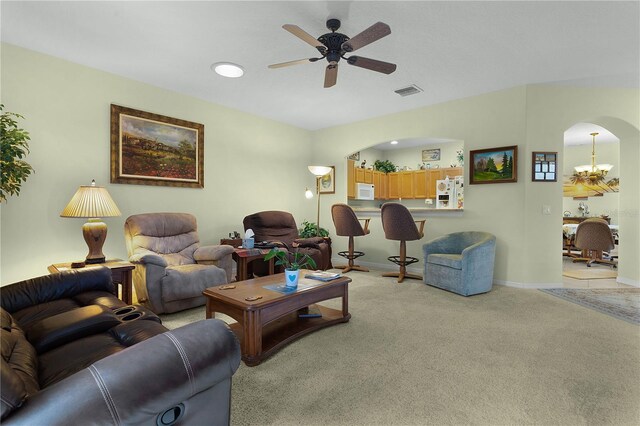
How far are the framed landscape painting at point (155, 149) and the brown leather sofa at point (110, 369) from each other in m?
2.27

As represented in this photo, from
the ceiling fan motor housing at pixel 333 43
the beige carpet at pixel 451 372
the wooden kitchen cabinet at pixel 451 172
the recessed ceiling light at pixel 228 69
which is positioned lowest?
the beige carpet at pixel 451 372

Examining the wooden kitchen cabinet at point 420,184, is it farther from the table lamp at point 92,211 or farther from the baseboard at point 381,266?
the table lamp at point 92,211

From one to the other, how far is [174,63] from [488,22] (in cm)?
315

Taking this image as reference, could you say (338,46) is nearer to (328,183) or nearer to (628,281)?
(328,183)

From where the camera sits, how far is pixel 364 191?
6.75 meters

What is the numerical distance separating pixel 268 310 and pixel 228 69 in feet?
8.97

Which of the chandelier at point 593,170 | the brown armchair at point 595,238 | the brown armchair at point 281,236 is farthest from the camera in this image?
the chandelier at point 593,170

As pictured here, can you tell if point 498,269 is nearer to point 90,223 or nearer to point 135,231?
point 135,231

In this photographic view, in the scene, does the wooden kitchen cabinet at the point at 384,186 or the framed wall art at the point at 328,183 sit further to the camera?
the wooden kitchen cabinet at the point at 384,186

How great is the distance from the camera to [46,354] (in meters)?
1.43

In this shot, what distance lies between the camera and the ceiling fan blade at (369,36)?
222 cm

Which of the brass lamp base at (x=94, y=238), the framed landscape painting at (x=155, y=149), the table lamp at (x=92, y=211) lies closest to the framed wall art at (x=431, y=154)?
the framed landscape painting at (x=155, y=149)

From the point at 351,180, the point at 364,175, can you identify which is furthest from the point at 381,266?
the point at 364,175

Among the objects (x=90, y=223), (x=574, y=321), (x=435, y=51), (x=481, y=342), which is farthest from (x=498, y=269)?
(x=90, y=223)
